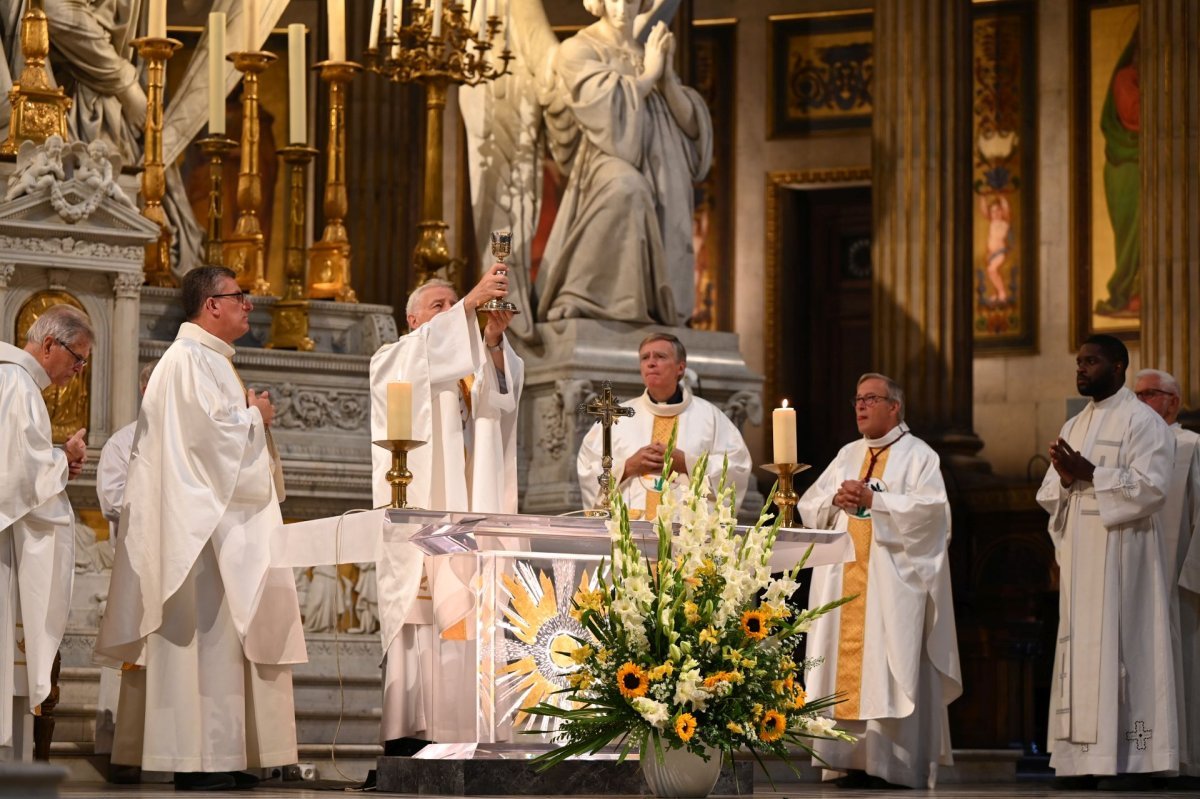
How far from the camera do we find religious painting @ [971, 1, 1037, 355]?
15.6 metres

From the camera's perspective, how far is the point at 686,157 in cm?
1048

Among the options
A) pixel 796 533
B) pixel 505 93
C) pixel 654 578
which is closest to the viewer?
pixel 654 578

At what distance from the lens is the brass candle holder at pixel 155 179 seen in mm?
9047

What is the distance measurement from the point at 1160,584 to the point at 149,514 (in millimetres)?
3774

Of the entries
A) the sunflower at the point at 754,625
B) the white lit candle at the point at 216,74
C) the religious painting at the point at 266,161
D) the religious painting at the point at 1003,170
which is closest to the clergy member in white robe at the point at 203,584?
the sunflower at the point at 754,625

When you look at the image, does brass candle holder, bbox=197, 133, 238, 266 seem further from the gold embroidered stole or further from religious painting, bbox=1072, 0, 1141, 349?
religious painting, bbox=1072, 0, 1141, 349

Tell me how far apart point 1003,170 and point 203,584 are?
10.1 metres

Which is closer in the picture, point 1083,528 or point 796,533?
Result: point 796,533

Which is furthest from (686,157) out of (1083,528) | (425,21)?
(1083,528)

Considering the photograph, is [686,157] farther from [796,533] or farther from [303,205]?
[796,533]

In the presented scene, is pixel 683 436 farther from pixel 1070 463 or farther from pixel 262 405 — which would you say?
pixel 262 405

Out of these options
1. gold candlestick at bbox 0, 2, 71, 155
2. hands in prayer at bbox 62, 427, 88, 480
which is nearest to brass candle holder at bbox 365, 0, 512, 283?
gold candlestick at bbox 0, 2, 71, 155

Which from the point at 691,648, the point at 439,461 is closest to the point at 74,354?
the point at 439,461

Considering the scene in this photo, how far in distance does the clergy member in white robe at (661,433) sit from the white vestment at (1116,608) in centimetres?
130
